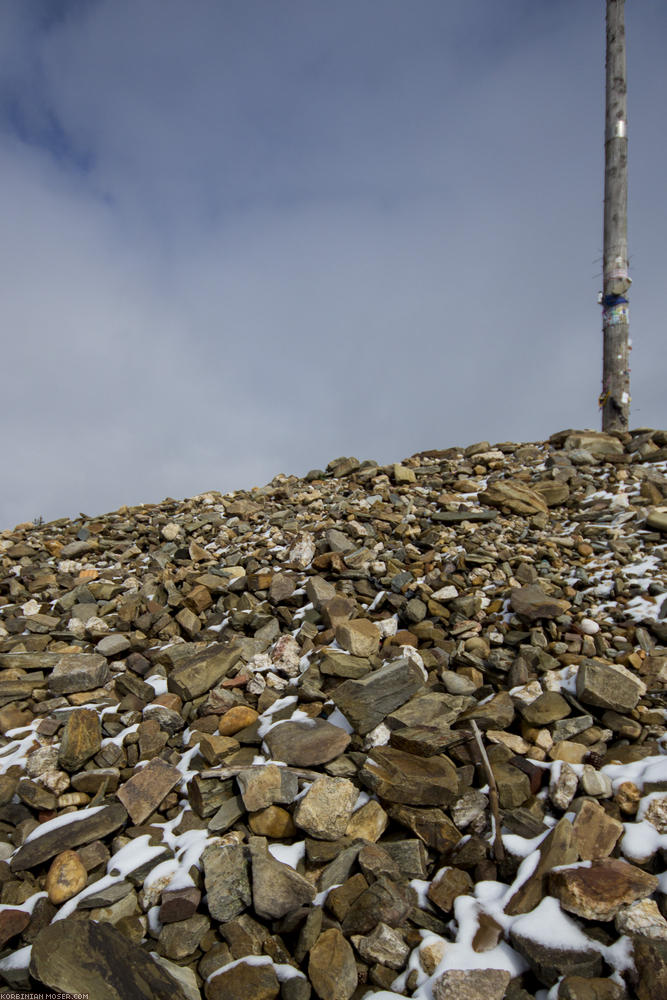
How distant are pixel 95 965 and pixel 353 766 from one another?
6.11 ft

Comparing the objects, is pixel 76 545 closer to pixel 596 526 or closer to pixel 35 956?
pixel 35 956

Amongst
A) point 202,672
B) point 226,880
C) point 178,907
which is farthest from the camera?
point 202,672

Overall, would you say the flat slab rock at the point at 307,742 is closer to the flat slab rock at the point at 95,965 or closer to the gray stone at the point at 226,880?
the gray stone at the point at 226,880

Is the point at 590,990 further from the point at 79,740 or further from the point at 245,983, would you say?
the point at 79,740

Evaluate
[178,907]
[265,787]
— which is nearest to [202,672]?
[265,787]

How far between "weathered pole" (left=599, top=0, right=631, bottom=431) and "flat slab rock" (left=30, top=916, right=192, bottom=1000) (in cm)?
1036

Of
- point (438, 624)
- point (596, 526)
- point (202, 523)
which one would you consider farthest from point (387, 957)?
point (202, 523)

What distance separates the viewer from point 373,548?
6.62m

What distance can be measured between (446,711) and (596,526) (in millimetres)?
3478

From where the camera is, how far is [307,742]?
411cm

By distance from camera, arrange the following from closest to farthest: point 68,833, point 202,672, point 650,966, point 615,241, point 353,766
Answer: point 650,966 < point 68,833 < point 353,766 < point 202,672 < point 615,241

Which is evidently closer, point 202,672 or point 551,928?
point 551,928

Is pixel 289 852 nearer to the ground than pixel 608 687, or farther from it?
nearer to the ground

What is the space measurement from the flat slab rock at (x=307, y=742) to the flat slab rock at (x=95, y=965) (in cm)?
141
